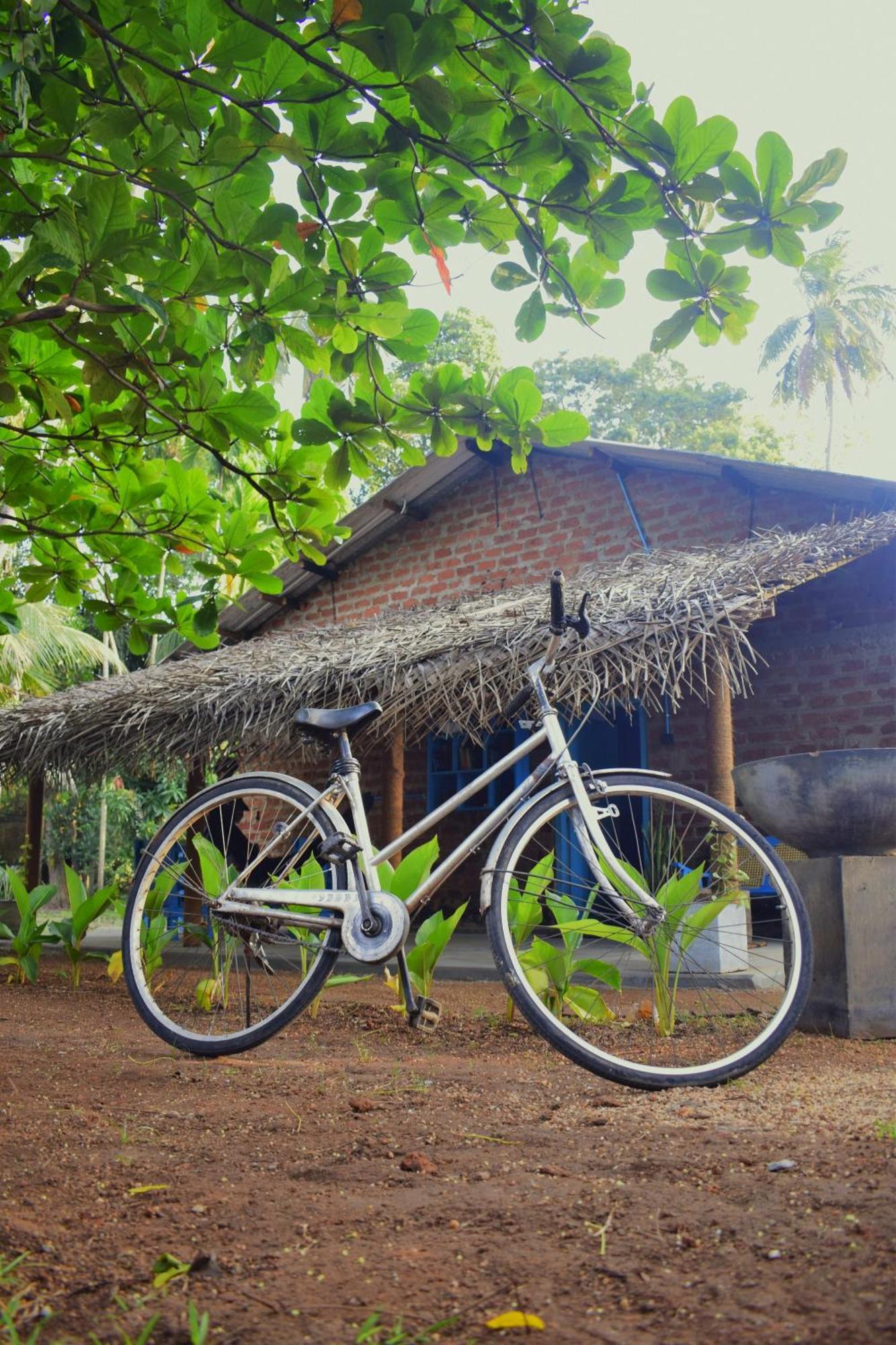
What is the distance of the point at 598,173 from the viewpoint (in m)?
2.47

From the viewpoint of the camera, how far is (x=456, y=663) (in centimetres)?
605

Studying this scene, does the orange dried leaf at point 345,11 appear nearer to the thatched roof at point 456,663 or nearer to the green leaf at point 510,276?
the green leaf at point 510,276

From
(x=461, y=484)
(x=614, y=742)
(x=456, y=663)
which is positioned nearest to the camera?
(x=456, y=663)

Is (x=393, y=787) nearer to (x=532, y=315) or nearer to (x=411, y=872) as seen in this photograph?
(x=411, y=872)

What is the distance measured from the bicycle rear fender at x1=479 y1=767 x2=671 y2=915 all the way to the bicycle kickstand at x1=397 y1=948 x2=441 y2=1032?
0.89 metres

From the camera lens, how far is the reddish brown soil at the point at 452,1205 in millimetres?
1307

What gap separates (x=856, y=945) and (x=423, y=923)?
1.55m

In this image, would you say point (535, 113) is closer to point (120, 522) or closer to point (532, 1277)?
point (120, 522)

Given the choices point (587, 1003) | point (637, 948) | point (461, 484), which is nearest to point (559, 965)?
point (587, 1003)

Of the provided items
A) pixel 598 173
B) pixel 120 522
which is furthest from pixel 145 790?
pixel 598 173

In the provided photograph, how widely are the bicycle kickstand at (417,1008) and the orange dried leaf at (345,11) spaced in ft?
8.56

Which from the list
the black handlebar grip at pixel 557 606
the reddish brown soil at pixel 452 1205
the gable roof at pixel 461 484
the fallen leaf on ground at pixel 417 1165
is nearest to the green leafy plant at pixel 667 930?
the reddish brown soil at pixel 452 1205

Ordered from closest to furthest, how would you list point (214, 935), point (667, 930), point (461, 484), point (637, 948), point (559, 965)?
point (667, 930) → point (637, 948) → point (559, 965) → point (214, 935) → point (461, 484)

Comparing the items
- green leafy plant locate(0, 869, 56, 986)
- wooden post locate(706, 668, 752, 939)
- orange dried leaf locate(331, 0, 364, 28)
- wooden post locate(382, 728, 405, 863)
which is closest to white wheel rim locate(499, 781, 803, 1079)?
orange dried leaf locate(331, 0, 364, 28)
